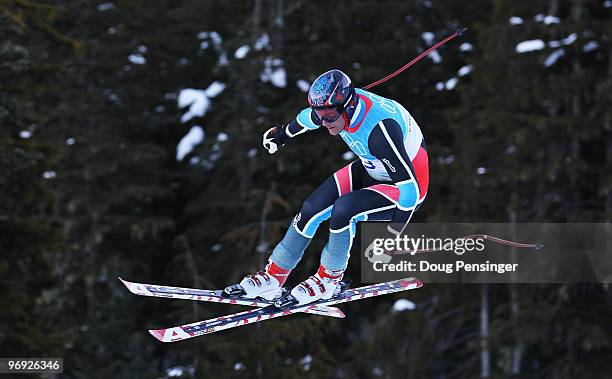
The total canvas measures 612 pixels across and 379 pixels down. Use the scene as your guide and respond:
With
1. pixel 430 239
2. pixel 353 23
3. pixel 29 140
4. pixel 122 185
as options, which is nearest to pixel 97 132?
pixel 122 185

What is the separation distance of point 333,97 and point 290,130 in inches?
27.7

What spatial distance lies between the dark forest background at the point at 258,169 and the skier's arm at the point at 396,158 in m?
5.44

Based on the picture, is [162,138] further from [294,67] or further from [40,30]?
[40,30]

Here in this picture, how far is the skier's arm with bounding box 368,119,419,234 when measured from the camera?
671 cm

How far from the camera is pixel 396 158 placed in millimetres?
6707

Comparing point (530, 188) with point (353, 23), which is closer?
point (530, 188)

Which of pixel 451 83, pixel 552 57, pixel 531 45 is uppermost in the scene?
pixel 531 45

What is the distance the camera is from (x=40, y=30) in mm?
13445

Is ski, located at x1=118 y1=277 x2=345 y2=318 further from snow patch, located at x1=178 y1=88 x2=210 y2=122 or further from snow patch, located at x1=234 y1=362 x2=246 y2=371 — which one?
snow patch, located at x1=178 y1=88 x2=210 y2=122

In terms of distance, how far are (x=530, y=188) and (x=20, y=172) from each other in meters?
7.81

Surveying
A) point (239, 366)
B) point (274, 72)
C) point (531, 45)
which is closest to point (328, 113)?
point (239, 366)

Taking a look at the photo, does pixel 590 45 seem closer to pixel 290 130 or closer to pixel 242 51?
pixel 242 51

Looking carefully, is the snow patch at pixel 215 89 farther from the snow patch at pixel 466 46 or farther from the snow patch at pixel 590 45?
the snow patch at pixel 590 45

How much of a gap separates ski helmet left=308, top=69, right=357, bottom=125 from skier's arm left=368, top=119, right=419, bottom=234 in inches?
9.6
